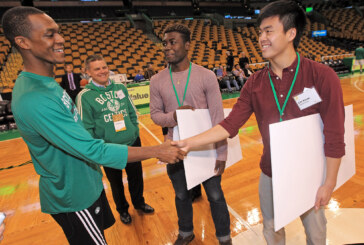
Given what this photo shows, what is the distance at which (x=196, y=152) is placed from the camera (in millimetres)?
1531

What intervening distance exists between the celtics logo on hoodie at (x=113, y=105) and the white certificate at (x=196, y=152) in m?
0.93

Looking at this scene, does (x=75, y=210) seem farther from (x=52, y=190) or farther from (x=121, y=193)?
(x=121, y=193)

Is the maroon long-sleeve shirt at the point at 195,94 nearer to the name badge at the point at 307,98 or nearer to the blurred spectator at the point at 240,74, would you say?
the name badge at the point at 307,98

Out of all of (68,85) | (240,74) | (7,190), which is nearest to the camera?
(7,190)

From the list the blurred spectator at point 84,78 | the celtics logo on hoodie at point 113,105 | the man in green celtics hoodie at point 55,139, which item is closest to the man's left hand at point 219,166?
the man in green celtics hoodie at point 55,139

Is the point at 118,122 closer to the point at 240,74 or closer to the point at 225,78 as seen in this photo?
the point at 225,78

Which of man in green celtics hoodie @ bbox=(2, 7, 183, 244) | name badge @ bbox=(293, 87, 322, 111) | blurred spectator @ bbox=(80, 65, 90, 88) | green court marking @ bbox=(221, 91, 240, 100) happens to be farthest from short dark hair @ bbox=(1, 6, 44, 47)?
green court marking @ bbox=(221, 91, 240, 100)

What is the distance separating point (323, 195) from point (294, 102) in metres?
0.46

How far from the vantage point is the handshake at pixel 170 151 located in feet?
4.33

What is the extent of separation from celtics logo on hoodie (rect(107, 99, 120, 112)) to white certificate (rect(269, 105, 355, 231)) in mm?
1548

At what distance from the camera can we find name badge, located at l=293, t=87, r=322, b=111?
3.24ft

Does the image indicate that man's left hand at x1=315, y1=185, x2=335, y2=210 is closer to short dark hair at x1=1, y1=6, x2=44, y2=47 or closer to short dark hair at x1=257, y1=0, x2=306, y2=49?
short dark hair at x1=257, y1=0, x2=306, y2=49

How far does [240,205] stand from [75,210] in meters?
1.73

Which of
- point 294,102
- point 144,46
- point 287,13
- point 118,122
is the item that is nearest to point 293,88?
point 294,102
